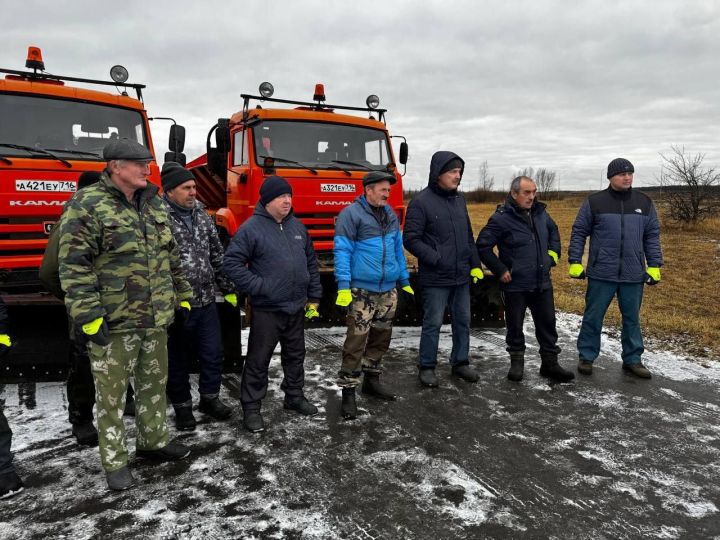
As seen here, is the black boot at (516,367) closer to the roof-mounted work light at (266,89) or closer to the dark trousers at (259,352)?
the dark trousers at (259,352)

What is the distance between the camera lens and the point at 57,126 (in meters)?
5.20

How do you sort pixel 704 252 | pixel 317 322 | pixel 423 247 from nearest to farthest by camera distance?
pixel 423 247 → pixel 317 322 → pixel 704 252

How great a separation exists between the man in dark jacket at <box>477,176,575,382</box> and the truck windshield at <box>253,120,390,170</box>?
8.02 feet

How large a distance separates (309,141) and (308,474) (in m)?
4.47

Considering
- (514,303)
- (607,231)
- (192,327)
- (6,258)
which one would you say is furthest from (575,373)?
(6,258)

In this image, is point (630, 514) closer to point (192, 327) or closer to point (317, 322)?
point (192, 327)

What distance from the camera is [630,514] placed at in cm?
274

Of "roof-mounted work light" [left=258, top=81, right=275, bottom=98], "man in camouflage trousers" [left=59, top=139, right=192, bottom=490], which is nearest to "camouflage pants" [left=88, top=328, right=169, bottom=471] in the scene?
"man in camouflage trousers" [left=59, top=139, right=192, bottom=490]

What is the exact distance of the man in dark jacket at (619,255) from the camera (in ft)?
16.1

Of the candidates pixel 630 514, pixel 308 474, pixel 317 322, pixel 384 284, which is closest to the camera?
pixel 630 514

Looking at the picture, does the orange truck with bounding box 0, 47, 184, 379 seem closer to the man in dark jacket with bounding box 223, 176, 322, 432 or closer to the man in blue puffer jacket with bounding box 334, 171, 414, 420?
the man in dark jacket with bounding box 223, 176, 322, 432

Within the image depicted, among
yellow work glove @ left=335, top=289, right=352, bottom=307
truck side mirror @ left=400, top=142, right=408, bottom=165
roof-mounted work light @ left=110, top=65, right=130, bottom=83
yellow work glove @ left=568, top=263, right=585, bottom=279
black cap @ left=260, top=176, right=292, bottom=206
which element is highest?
roof-mounted work light @ left=110, top=65, right=130, bottom=83

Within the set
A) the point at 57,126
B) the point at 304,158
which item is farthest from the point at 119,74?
the point at 304,158

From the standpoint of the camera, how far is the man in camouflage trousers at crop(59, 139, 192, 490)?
275 centimetres
